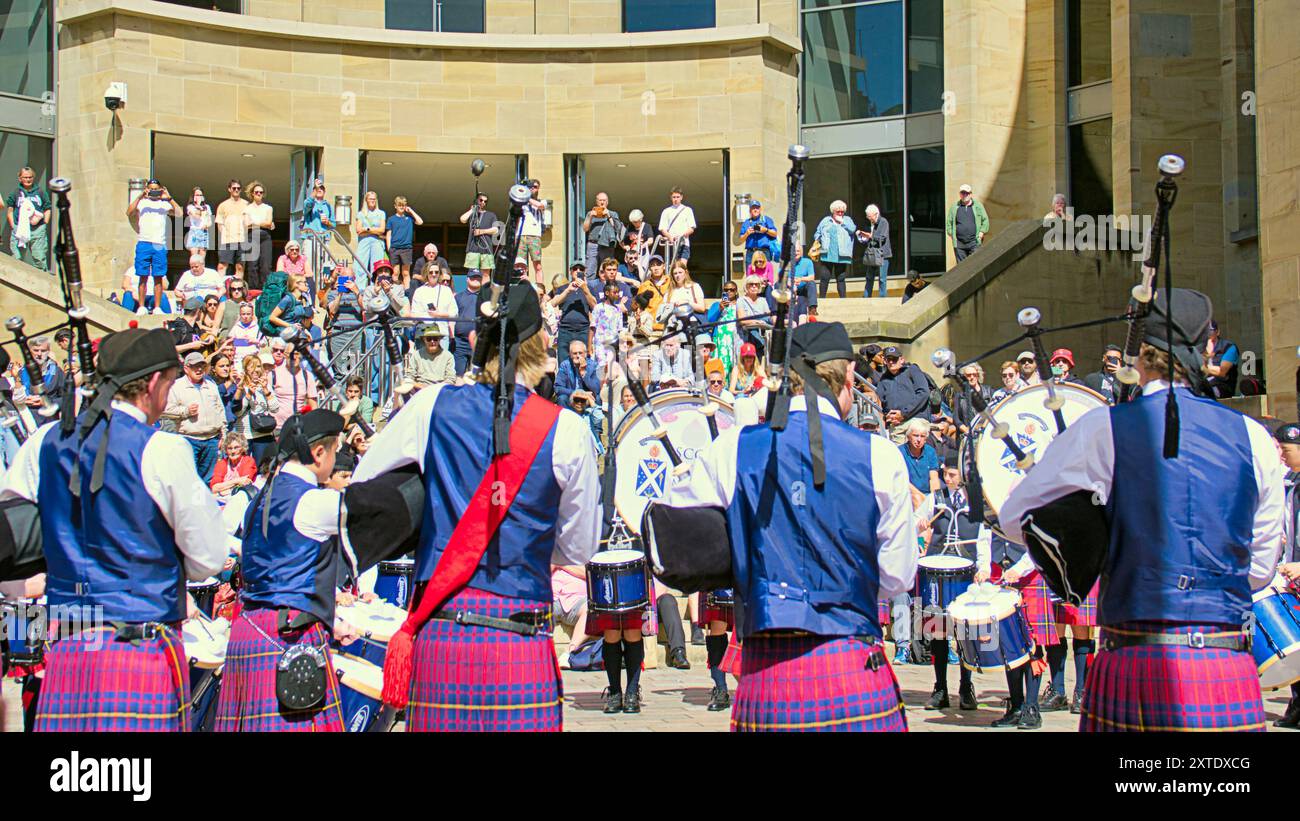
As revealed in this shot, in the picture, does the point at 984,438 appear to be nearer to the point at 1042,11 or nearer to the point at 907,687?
the point at 907,687

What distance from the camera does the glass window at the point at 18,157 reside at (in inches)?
963

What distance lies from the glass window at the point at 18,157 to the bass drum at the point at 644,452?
679 inches

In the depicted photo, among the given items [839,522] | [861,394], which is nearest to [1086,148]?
[861,394]

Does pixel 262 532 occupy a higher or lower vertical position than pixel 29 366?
lower

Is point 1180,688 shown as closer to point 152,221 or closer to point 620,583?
point 620,583

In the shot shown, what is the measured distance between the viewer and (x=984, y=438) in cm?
873

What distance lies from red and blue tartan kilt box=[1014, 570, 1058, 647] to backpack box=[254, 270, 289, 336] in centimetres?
1047

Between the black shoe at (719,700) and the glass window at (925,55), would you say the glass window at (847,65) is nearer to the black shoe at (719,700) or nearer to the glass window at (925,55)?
the glass window at (925,55)

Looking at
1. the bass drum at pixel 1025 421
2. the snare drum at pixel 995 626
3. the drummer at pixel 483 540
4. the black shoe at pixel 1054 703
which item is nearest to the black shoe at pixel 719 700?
the snare drum at pixel 995 626

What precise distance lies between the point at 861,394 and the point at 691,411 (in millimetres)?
3254

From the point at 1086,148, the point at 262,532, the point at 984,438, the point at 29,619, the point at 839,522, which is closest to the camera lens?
the point at 839,522

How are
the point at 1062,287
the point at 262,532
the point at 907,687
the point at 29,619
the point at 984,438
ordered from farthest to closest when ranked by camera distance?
the point at 1062,287 → the point at 907,687 → the point at 984,438 → the point at 29,619 → the point at 262,532

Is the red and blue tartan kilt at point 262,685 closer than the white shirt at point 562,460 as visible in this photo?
No

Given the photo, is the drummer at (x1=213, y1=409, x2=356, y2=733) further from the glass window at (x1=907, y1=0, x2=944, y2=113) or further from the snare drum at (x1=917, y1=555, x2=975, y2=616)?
the glass window at (x1=907, y1=0, x2=944, y2=113)
